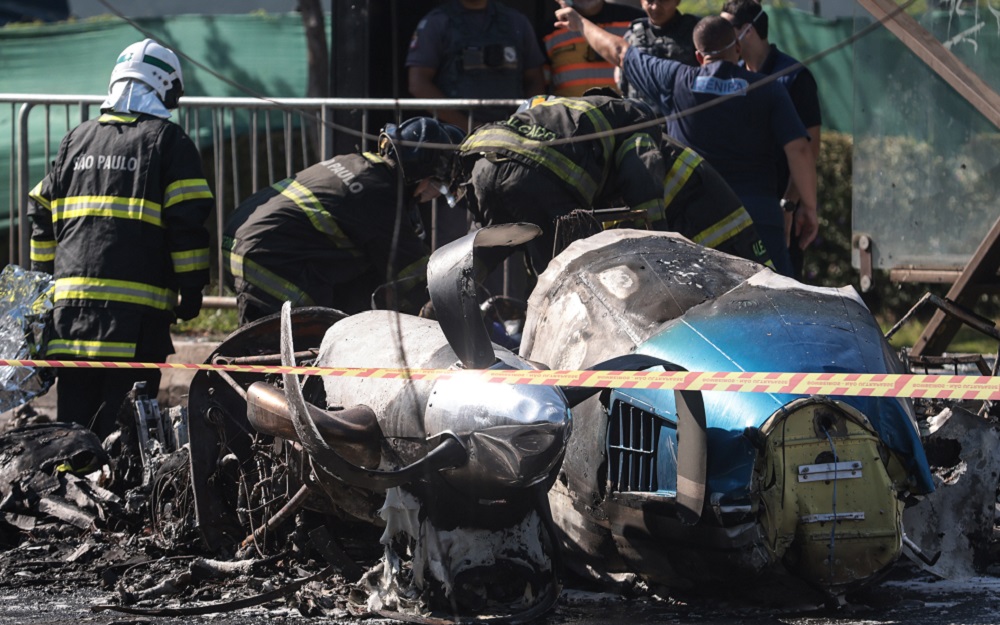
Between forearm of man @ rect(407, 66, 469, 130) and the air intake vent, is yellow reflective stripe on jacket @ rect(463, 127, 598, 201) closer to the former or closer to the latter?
forearm of man @ rect(407, 66, 469, 130)

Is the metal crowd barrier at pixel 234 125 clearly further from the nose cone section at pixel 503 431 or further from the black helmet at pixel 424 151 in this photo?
the nose cone section at pixel 503 431

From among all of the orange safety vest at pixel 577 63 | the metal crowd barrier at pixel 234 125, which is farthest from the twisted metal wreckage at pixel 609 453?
the orange safety vest at pixel 577 63

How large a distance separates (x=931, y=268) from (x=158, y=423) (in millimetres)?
4762

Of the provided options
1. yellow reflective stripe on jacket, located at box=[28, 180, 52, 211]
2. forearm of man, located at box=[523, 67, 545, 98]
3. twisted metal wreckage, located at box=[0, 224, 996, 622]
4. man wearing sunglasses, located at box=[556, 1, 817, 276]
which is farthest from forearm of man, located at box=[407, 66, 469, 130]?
twisted metal wreckage, located at box=[0, 224, 996, 622]

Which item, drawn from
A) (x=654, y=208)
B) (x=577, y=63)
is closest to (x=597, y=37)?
(x=577, y=63)

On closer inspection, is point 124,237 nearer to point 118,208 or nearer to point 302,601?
point 118,208

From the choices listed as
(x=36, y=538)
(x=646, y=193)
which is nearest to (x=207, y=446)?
(x=36, y=538)

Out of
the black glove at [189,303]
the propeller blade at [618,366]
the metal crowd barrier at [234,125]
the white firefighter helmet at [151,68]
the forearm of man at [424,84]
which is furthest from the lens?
the forearm of man at [424,84]

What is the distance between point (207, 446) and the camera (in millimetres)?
5434

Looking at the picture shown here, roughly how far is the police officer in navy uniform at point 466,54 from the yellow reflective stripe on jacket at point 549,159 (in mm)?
1987

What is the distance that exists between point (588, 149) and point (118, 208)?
2.26 metres

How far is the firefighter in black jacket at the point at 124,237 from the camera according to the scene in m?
6.64

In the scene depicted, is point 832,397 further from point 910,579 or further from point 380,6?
point 380,6

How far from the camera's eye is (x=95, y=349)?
21.6 feet
